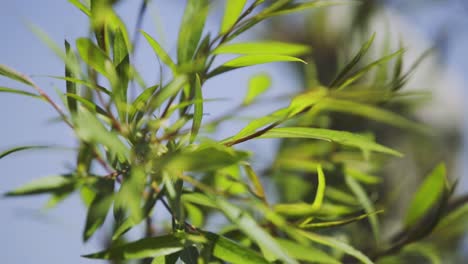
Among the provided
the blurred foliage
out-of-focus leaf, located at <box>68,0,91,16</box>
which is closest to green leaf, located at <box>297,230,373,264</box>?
the blurred foliage

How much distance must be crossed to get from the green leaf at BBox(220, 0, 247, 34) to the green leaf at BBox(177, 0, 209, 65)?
0.02 m

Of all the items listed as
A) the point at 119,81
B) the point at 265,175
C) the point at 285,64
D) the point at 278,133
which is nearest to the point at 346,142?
the point at 278,133

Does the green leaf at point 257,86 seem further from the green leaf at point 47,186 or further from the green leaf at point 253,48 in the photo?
the green leaf at point 47,186

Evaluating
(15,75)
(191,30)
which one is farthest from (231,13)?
(15,75)

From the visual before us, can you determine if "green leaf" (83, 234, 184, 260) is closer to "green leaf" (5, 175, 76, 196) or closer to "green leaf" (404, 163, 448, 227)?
"green leaf" (5, 175, 76, 196)

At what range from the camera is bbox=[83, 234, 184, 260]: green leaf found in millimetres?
303

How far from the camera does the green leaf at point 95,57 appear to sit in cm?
31

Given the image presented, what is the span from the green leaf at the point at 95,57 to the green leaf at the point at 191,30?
0.07 meters

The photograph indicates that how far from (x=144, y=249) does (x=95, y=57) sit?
13cm

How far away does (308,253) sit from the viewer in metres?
0.30

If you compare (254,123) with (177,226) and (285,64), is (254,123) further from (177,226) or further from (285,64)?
(285,64)

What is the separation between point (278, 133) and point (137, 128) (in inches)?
3.7

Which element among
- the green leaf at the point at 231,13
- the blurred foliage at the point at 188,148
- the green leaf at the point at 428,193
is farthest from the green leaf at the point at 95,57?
the green leaf at the point at 428,193

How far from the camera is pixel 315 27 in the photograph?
1.48 meters
